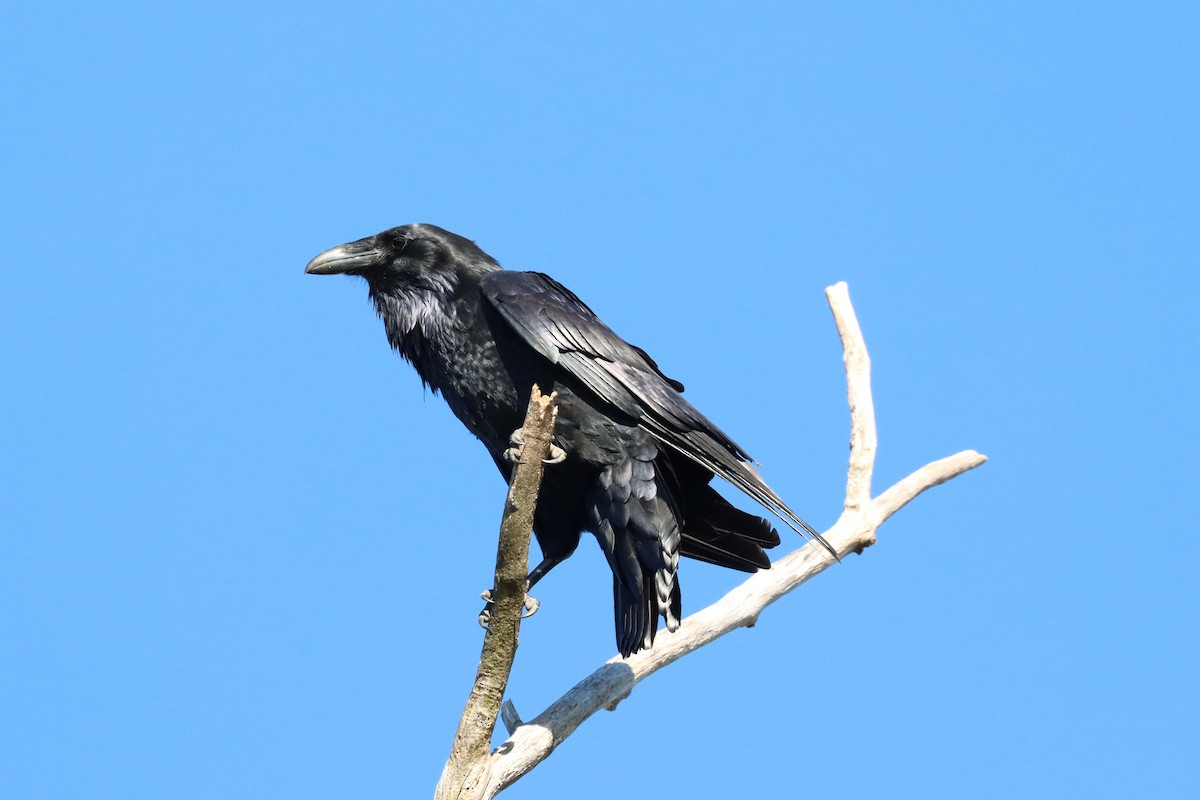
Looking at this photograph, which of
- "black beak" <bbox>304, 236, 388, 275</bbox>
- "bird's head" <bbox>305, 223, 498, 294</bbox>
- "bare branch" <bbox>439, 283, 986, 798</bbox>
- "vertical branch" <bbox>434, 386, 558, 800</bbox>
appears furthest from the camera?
"black beak" <bbox>304, 236, 388, 275</bbox>

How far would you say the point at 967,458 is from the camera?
6.81 metres

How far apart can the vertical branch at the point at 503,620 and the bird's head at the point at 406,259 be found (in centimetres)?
139

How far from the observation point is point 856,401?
262 inches

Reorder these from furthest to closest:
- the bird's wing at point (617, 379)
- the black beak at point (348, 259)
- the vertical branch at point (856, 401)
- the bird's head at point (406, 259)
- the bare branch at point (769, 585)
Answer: the vertical branch at point (856, 401) → the black beak at point (348, 259) → the bird's head at point (406, 259) → the bird's wing at point (617, 379) → the bare branch at point (769, 585)

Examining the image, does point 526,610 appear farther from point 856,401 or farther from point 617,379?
point 856,401

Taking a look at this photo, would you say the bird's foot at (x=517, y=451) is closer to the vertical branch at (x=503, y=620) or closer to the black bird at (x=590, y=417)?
the black bird at (x=590, y=417)

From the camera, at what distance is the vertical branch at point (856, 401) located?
6.53 metres

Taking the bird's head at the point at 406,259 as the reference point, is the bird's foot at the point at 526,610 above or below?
below

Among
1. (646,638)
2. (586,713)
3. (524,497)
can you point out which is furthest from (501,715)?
(524,497)

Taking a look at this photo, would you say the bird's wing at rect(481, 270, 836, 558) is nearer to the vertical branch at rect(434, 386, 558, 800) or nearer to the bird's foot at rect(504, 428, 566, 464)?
the bird's foot at rect(504, 428, 566, 464)

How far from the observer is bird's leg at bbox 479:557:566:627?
5422mm

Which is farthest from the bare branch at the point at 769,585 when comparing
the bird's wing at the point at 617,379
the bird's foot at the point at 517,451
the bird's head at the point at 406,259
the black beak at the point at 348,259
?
the black beak at the point at 348,259

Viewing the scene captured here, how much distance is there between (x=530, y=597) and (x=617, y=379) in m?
1.05

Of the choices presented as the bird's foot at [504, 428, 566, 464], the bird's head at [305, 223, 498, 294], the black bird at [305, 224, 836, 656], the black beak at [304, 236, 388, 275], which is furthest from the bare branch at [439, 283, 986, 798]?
the black beak at [304, 236, 388, 275]
